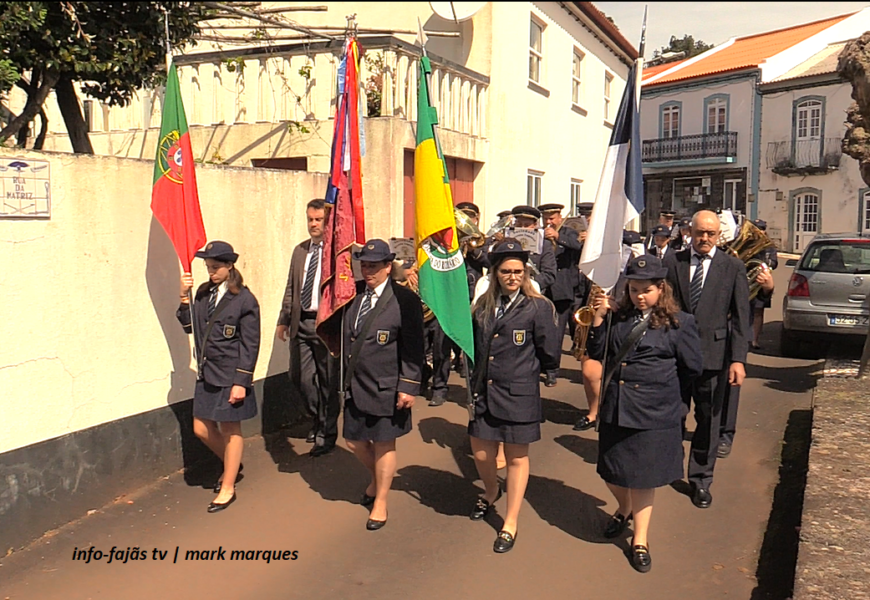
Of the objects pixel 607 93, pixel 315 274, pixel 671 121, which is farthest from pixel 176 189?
pixel 671 121

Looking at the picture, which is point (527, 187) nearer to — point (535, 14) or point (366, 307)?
point (535, 14)

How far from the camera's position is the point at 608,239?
495 centimetres

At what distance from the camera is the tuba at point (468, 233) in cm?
779

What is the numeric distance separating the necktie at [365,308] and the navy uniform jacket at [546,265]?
301cm

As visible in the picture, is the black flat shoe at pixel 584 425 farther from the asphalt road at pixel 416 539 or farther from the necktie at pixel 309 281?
the necktie at pixel 309 281

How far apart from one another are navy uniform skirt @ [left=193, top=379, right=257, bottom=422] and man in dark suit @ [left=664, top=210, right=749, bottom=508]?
3142 mm

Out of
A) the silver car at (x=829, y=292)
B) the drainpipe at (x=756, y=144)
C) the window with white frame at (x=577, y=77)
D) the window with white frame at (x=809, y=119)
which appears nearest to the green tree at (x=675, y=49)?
the silver car at (x=829, y=292)

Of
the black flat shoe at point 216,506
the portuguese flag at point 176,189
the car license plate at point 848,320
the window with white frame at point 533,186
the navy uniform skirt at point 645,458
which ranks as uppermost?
the window with white frame at point 533,186

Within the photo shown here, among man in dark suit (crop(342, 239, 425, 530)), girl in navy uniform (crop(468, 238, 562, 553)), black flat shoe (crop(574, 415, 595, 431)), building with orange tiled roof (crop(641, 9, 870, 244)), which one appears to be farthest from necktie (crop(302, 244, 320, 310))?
building with orange tiled roof (crop(641, 9, 870, 244))

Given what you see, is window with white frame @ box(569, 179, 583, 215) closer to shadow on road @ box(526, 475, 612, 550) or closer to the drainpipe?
shadow on road @ box(526, 475, 612, 550)

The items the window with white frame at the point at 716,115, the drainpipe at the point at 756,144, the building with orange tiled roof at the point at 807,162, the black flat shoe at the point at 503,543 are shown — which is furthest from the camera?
the window with white frame at the point at 716,115

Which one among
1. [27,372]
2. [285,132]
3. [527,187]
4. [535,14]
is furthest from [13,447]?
[535,14]

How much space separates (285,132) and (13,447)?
573 cm

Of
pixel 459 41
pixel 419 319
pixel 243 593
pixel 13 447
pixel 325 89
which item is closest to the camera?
pixel 243 593
